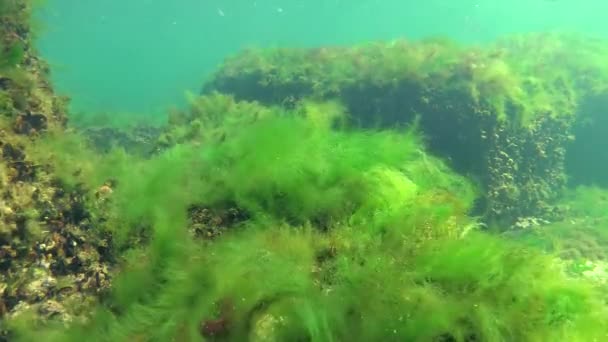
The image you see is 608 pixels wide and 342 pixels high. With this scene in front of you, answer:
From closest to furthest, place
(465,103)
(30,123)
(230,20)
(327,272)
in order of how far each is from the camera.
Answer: (327,272)
(30,123)
(465,103)
(230,20)

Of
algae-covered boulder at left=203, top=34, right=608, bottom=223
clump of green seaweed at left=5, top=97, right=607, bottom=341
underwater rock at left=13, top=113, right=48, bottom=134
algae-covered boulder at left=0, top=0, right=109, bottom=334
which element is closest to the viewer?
clump of green seaweed at left=5, top=97, right=607, bottom=341

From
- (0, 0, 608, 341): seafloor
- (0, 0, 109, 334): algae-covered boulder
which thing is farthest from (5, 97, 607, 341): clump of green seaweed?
(0, 0, 109, 334): algae-covered boulder

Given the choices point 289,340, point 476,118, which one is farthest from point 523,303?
point 476,118

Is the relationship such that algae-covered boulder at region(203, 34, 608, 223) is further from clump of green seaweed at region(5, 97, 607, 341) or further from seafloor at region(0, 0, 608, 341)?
clump of green seaweed at region(5, 97, 607, 341)

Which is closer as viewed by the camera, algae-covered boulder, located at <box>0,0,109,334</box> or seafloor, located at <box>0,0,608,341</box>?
seafloor, located at <box>0,0,608,341</box>

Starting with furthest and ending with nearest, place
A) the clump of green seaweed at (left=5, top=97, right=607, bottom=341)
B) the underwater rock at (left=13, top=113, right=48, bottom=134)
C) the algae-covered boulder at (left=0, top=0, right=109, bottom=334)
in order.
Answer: the underwater rock at (left=13, top=113, right=48, bottom=134), the algae-covered boulder at (left=0, top=0, right=109, bottom=334), the clump of green seaweed at (left=5, top=97, right=607, bottom=341)

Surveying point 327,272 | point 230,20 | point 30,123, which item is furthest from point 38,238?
point 230,20

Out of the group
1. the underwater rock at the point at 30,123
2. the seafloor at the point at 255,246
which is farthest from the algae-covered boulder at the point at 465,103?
the underwater rock at the point at 30,123

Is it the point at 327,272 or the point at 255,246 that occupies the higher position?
the point at 255,246

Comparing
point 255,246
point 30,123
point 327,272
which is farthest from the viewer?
point 30,123

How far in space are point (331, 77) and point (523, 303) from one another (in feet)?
32.1

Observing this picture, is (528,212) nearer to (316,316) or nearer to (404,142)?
(404,142)

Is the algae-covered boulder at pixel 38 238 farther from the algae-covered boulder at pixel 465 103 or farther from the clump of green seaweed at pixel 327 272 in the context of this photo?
the algae-covered boulder at pixel 465 103

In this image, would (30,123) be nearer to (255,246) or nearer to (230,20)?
(255,246)
